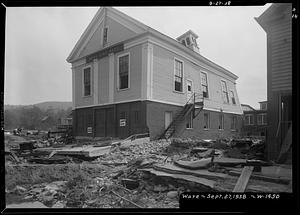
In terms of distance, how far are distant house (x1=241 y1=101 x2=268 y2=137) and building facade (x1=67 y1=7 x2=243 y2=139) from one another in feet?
0.30

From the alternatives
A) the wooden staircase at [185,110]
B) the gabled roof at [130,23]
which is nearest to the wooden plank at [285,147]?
the gabled roof at [130,23]

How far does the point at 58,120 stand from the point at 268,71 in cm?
324

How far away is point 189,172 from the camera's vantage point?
2.26 meters

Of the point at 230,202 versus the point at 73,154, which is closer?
the point at 230,202

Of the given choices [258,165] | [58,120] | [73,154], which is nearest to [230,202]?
[258,165]

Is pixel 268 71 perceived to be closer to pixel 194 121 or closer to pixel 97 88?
pixel 194 121

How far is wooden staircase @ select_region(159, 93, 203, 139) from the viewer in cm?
262

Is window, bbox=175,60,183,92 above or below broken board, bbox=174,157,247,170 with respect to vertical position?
above

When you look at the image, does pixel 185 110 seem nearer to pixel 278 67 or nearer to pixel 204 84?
pixel 204 84

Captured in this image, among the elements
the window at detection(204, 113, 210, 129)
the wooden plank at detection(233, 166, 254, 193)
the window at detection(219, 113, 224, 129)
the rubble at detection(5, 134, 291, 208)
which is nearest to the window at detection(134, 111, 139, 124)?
the rubble at detection(5, 134, 291, 208)

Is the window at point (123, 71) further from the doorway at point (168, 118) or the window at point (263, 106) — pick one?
the window at point (263, 106)

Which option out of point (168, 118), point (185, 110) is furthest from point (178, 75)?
point (168, 118)

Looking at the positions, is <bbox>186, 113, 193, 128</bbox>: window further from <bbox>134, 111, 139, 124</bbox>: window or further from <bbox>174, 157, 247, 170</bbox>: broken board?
<bbox>134, 111, 139, 124</bbox>: window

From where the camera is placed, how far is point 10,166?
2.25 meters
